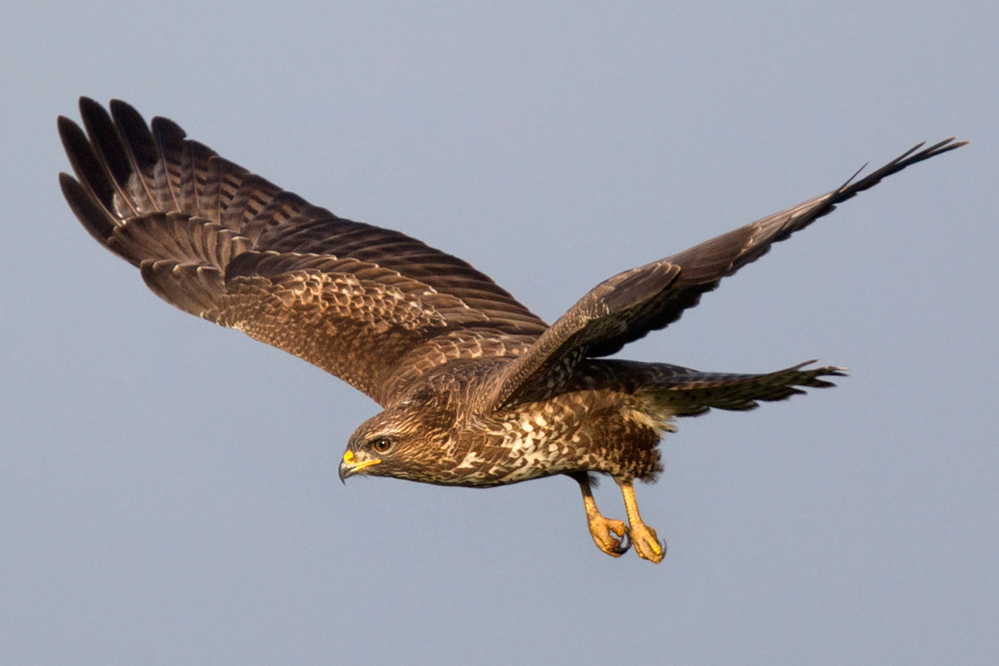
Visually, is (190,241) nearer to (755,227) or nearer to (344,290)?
(344,290)

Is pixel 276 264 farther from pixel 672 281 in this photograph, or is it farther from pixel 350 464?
pixel 672 281

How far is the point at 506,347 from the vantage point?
10.8m

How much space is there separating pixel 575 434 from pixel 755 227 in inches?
84.0

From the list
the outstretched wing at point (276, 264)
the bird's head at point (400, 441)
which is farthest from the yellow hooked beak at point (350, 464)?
the outstretched wing at point (276, 264)

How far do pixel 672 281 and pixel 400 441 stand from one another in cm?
244

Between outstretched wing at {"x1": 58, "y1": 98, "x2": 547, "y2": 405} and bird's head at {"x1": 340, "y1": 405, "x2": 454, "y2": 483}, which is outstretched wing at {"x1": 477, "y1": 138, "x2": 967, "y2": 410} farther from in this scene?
outstretched wing at {"x1": 58, "y1": 98, "x2": 547, "y2": 405}

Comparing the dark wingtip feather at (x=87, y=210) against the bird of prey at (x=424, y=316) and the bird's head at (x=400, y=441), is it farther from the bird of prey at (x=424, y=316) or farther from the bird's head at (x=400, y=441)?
the bird's head at (x=400, y=441)

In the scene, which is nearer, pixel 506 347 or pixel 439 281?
pixel 506 347

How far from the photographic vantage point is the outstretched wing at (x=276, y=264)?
11266mm

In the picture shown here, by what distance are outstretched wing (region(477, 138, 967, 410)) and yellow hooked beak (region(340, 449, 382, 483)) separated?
46.6 inches

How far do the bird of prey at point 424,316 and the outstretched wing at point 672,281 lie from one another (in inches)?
0.5

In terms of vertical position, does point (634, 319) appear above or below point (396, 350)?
below

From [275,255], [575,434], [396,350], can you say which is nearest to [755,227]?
[575,434]

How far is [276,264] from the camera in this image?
12094 millimetres
